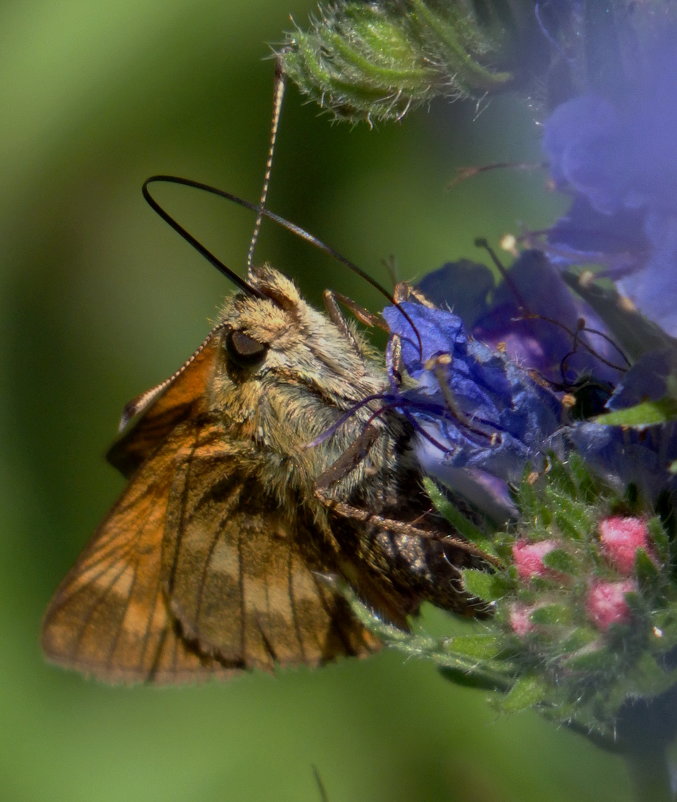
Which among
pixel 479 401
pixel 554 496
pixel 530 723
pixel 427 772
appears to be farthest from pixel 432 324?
pixel 427 772

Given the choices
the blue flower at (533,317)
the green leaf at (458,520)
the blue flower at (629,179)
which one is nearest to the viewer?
the blue flower at (629,179)

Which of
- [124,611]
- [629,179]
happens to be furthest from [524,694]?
[124,611]

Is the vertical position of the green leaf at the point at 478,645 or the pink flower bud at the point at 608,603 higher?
the green leaf at the point at 478,645

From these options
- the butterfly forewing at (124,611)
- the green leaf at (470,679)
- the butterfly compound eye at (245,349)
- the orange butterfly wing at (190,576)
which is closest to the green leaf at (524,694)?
the green leaf at (470,679)

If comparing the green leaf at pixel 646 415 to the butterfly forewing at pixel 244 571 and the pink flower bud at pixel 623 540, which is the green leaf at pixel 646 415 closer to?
the pink flower bud at pixel 623 540

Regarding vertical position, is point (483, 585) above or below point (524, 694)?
above

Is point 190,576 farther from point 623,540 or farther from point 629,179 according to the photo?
point 629,179

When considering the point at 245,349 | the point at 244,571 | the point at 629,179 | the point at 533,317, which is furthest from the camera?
the point at 244,571
